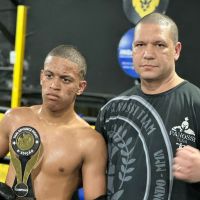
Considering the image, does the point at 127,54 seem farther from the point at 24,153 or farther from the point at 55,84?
the point at 24,153

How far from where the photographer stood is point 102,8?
19.0 ft

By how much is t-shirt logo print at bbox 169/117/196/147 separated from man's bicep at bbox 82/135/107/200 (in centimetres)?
34

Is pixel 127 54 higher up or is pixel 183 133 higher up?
pixel 127 54

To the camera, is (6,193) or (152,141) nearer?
(6,193)

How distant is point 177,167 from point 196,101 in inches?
11.0

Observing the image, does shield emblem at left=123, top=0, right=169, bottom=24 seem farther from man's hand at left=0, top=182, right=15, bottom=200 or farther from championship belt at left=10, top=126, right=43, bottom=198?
man's hand at left=0, top=182, right=15, bottom=200

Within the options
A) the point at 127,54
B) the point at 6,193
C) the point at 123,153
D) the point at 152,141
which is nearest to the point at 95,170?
the point at 123,153

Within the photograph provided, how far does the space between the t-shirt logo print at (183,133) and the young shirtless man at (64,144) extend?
0.34 meters

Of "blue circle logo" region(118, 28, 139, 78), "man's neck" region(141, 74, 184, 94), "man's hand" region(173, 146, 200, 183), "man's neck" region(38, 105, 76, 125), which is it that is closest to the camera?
"man's hand" region(173, 146, 200, 183)

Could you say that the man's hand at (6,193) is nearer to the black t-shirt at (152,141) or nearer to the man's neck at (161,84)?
the black t-shirt at (152,141)

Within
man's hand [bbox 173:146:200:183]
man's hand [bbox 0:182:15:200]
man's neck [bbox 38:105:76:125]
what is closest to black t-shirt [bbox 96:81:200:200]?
man's hand [bbox 173:146:200:183]

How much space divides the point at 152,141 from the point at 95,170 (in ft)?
0.96

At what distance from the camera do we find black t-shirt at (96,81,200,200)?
1429mm

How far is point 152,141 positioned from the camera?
147 cm
